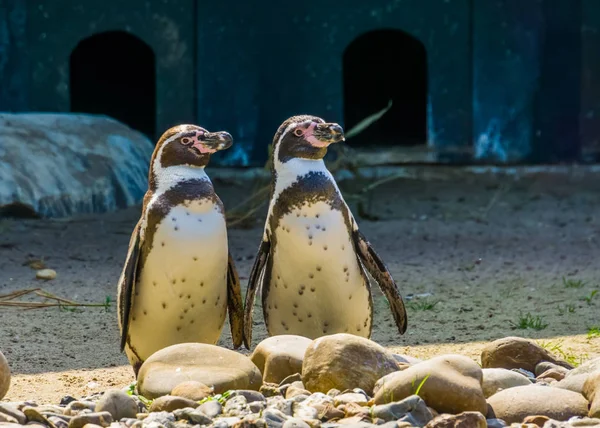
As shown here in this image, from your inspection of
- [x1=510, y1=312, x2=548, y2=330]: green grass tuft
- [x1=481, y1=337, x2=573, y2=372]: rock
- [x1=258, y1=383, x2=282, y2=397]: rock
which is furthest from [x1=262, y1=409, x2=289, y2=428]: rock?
[x1=510, y1=312, x2=548, y2=330]: green grass tuft

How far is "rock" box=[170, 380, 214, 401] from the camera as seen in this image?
374 cm

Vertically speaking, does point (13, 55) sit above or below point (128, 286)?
above

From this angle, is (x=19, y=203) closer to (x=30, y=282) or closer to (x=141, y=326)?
(x=30, y=282)

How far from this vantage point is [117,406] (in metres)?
3.66

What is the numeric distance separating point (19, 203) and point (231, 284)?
3.50 meters

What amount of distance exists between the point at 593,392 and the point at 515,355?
2.06 feet

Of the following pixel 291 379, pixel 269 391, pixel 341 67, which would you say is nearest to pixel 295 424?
pixel 269 391

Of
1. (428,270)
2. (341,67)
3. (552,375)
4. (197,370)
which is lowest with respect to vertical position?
(428,270)

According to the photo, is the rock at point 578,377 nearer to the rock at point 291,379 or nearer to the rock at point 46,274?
the rock at point 291,379

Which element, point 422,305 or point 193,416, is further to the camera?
point 422,305

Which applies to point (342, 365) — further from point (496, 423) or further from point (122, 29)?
point (122, 29)

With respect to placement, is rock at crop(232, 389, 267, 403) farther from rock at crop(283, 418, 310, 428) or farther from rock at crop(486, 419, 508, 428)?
rock at crop(486, 419, 508, 428)

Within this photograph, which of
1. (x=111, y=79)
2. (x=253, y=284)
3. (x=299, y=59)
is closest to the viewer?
(x=253, y=284)

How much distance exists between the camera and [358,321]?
4871mm
